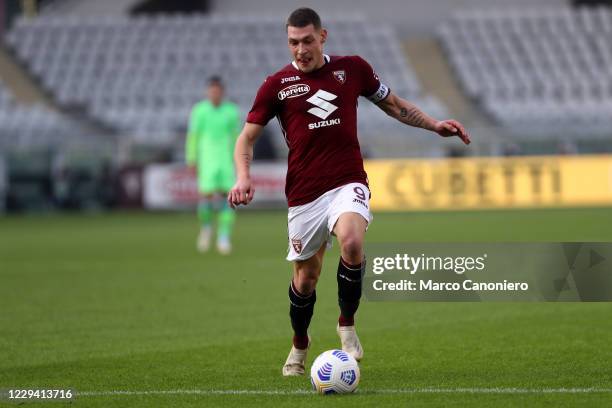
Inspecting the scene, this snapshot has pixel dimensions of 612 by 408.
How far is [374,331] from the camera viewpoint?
9.23 meters

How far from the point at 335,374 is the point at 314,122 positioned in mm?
1570

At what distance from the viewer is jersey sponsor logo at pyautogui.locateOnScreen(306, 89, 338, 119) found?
690cm

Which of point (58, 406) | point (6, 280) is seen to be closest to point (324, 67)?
point (58, 406)

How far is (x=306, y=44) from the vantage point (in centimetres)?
681

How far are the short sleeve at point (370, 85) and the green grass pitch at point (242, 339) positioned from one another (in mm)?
1701

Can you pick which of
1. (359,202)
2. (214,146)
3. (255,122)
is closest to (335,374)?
(359,202)

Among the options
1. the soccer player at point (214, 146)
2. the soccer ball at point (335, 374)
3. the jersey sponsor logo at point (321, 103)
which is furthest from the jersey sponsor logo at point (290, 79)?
the soccer player at point (214, 146)

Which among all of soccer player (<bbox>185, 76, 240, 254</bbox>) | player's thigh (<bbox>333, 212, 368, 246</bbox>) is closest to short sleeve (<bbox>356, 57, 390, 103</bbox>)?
player's thigh (<bbox>333, 212, 368, 246</bbox>)

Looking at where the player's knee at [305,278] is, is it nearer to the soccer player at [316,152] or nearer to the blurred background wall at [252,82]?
the soccer player at [316,152]

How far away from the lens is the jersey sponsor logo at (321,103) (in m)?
6.90

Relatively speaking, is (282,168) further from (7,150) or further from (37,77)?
(37,77)

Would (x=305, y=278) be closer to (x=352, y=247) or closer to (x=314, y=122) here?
(x=352, y=247)

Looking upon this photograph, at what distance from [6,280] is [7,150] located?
56.2ft

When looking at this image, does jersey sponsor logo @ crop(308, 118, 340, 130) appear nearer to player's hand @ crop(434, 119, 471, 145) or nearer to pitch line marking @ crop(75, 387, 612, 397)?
player's hand @ crop(434, 119, 471, 145)
